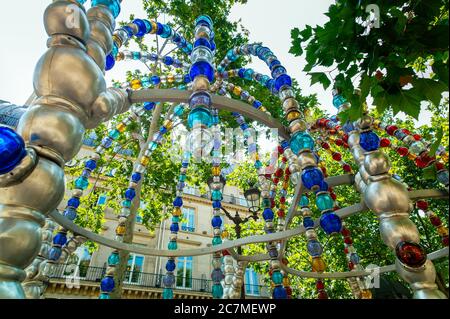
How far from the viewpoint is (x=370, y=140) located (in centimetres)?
214

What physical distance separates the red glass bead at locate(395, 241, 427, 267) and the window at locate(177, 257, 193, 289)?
18717mm

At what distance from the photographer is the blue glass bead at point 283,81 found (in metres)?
2.78

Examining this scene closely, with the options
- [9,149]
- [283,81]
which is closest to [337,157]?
[283,81]

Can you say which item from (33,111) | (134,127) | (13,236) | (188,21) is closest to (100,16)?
(33,111)

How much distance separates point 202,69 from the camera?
2.33 m

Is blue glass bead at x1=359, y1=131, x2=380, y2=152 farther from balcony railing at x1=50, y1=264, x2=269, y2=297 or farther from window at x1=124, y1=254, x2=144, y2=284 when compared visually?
window at x1=124, y1=254, x2=144, y2=284

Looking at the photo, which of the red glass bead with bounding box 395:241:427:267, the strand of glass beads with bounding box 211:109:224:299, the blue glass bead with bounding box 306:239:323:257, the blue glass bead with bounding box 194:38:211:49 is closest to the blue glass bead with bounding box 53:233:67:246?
the strand of glass beads with bounding box 211:109:224:299

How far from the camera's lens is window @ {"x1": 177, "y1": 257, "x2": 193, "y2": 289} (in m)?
19.0

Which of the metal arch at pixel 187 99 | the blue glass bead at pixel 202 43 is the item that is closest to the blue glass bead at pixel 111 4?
the metal arch at pixel 187 99

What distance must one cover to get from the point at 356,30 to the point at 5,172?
218 cm

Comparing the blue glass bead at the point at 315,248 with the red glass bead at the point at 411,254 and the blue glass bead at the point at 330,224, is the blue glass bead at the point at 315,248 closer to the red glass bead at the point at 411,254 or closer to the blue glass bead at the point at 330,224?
the blue glass bead at the point at 330,224

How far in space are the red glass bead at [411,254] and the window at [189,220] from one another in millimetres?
20401

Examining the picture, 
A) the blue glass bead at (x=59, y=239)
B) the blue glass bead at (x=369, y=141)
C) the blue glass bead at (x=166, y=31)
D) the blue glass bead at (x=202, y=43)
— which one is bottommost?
the blue glass bead at (x=59, y=239)

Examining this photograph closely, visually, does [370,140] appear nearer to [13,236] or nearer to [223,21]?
[13,236]
